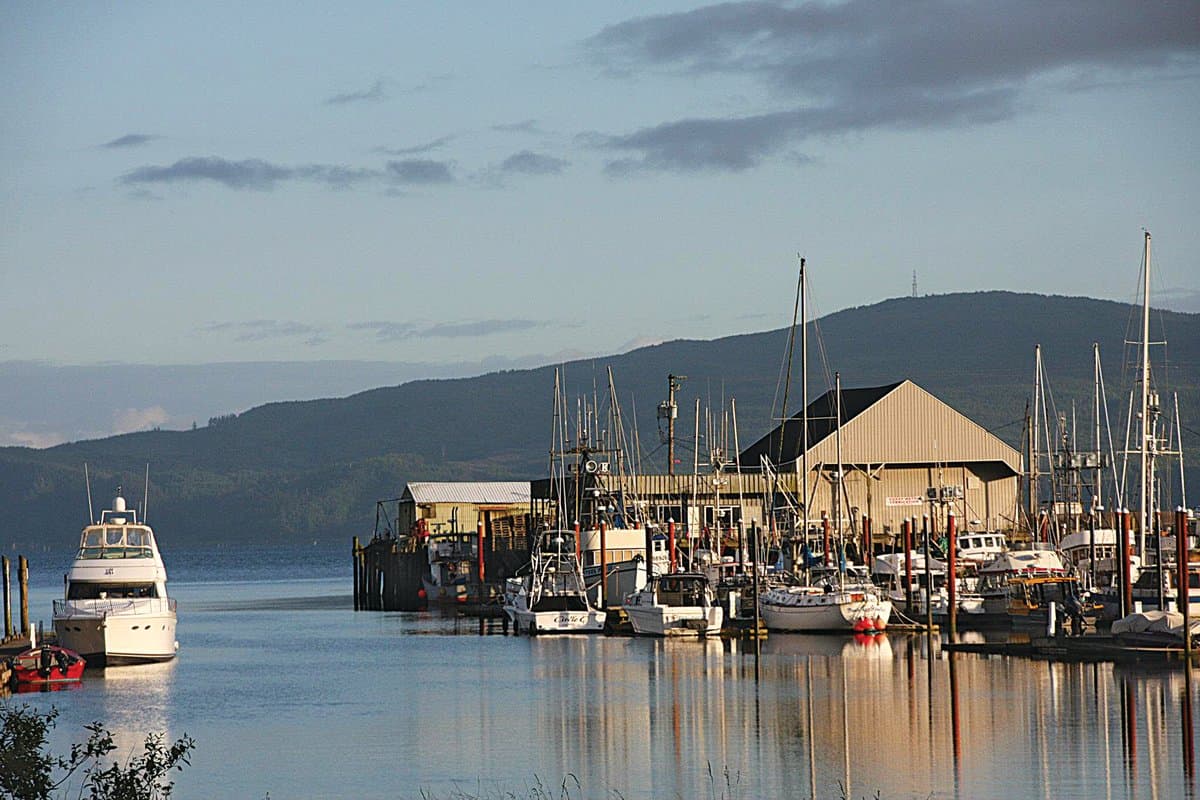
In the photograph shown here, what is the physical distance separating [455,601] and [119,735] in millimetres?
59036

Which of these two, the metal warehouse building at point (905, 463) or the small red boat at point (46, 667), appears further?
the metal warehouse building at point (905, 463)

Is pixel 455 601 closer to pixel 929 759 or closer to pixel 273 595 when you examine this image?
pixel 273 595

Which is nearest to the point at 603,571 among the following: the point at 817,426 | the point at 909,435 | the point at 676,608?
the point at 676,608

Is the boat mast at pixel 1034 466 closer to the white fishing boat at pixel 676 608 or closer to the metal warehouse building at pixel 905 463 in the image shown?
the metal warehouse building at pixel 905 463

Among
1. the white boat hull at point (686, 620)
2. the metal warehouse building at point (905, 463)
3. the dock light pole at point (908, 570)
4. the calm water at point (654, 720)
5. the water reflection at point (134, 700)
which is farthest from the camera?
the metal warehouse building at point (905, 463)

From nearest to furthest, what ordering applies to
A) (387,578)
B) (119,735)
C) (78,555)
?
1. (119,735)
2. (78,555)
3. (387,578)

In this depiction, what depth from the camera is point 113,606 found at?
58.3 meters

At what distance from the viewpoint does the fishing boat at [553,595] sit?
73.8m

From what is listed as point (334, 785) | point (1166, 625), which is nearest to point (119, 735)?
point (334, 785)

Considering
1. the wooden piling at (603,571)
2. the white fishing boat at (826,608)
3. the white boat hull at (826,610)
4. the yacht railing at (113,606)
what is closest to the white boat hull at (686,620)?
the white fishing boat at (826,608)

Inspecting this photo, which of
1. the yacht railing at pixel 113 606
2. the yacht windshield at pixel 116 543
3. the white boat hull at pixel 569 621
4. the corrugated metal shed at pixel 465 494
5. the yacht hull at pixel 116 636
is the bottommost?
the white boat hull at pixel 569 621

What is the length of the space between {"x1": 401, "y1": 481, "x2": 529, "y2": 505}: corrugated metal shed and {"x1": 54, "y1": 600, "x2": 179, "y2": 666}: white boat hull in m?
57.8

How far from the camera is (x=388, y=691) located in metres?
53.7

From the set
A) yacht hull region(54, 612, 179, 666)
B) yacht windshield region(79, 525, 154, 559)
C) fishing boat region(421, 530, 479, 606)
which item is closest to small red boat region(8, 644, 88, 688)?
yacht hull region(54, 612, 179, 666)
